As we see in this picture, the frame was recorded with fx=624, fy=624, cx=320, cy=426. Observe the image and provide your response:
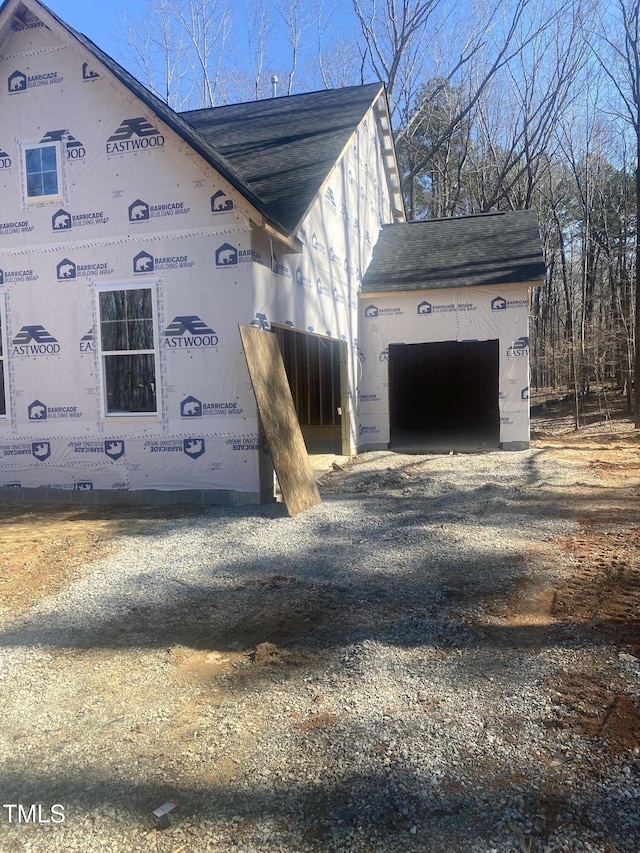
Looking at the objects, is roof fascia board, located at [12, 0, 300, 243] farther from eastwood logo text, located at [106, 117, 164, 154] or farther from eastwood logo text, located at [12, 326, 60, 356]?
eastwood logo text, located at [12, 326, 60, 356]

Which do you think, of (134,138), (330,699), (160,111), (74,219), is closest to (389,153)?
(134,138)

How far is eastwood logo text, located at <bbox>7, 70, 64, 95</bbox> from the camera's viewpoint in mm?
9078

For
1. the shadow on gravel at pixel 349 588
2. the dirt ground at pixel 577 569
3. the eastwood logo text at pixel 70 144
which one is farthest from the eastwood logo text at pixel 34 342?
the shadow on gravel at pixel 349 588

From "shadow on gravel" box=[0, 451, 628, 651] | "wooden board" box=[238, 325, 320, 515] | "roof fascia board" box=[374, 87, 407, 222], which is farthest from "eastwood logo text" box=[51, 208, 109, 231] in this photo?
"roof fascia board" box=[374, 87, 407, 222]

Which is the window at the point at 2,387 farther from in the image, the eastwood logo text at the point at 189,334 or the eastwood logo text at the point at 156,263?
the eastwood logo text at the point at 189,334

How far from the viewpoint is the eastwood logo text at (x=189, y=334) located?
8617mm

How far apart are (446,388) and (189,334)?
38.2 feet

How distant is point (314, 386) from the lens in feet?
47.8

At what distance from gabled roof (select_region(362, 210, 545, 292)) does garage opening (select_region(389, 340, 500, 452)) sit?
2.92 metres

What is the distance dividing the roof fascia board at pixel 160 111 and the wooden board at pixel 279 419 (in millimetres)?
1390

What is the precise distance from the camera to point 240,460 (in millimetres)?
8625

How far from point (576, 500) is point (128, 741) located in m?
6.98

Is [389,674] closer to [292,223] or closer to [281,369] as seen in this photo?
[281,369]

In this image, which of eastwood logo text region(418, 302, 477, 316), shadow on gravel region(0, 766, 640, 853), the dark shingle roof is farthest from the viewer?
eastwood logo text region(418, 302, 477, 316)
